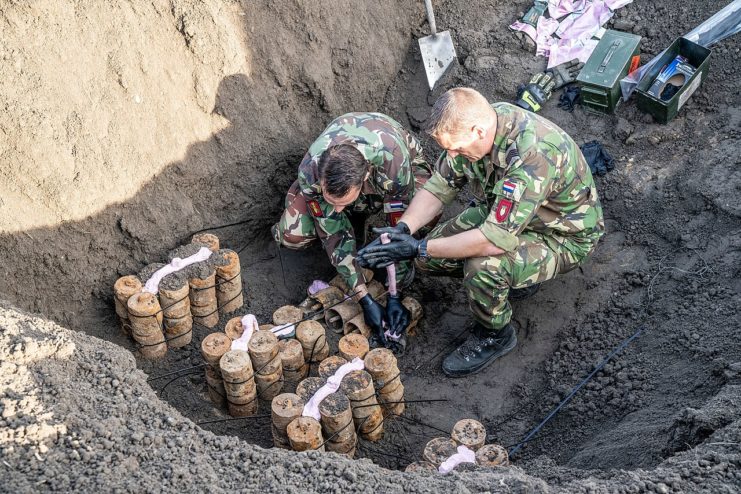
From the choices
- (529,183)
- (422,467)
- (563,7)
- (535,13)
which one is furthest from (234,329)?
(563,7)

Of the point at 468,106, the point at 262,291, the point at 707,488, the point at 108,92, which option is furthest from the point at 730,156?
the point at 108,92

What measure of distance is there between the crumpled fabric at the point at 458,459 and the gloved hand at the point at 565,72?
371 centimetres

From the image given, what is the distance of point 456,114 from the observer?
181 inches

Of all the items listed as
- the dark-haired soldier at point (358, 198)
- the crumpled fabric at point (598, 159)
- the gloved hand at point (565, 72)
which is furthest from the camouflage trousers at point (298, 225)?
the gloved hand at point (565, 72)

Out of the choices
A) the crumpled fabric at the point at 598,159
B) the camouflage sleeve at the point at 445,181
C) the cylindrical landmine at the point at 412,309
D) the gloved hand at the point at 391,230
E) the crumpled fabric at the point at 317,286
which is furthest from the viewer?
the crumpled fabric at the point at 598,159

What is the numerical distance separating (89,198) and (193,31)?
151 centimetres

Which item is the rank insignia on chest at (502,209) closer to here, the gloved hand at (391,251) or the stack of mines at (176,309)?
the gloved hand at (391,251)

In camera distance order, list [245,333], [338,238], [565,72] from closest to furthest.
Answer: [245,333]
[338,238]
[565,72]

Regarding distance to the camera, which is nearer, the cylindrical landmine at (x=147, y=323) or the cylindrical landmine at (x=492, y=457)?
the cylindrical landmine at (x=492, y=457)

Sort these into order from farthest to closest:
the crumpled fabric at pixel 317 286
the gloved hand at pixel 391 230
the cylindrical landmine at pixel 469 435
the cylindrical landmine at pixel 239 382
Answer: the crumpled fabric at pixel 317 286, the gloved hand at pixel 391 230, the cylindrical landmine at pixel 239 382, the cylindrical landmine at pixel 469 435

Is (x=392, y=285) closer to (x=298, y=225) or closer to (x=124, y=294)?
(x=298, y=225)

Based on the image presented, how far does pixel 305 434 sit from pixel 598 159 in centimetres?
346

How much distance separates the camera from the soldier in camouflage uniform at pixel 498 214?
4742 mm

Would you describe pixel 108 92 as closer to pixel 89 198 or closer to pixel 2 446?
pixel 89 198
